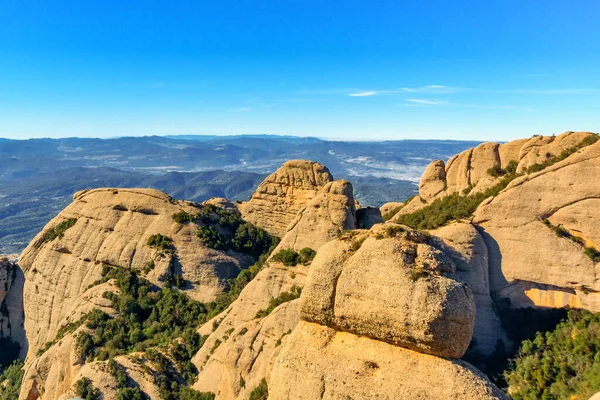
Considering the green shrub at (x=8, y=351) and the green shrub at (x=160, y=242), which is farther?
the green shrub at (x=8, y=351)

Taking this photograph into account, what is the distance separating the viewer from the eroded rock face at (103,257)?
153 feet

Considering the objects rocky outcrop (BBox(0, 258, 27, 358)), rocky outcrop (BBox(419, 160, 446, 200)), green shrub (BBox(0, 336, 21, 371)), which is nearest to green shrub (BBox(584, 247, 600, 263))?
rocky outcrop (BBox(419, 160, 446, 200))

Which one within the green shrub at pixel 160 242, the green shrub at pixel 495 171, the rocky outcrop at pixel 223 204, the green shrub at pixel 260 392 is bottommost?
the green shrub at pixel 260 392

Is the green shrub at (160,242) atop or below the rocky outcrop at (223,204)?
below

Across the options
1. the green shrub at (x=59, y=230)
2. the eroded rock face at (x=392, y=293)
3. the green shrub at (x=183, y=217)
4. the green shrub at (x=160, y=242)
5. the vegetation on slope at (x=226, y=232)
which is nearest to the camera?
the eroded rock face at (x=392, y=293)

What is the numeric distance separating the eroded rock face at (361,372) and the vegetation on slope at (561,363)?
13.9 m

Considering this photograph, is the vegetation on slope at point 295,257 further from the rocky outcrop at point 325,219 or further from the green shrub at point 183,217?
the green shrub at point 183,217

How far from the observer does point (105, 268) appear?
162 ft

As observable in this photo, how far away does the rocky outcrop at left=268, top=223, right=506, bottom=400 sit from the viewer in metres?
15.6

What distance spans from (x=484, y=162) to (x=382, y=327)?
36.1 m

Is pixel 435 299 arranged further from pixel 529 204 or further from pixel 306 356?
pixel 529 204

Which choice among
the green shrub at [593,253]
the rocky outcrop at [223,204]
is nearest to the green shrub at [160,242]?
the rocky outcrop at [223,204]

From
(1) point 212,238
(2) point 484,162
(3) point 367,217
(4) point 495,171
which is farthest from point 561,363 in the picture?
(1) point 212,238

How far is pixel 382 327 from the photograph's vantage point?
54.3ft
